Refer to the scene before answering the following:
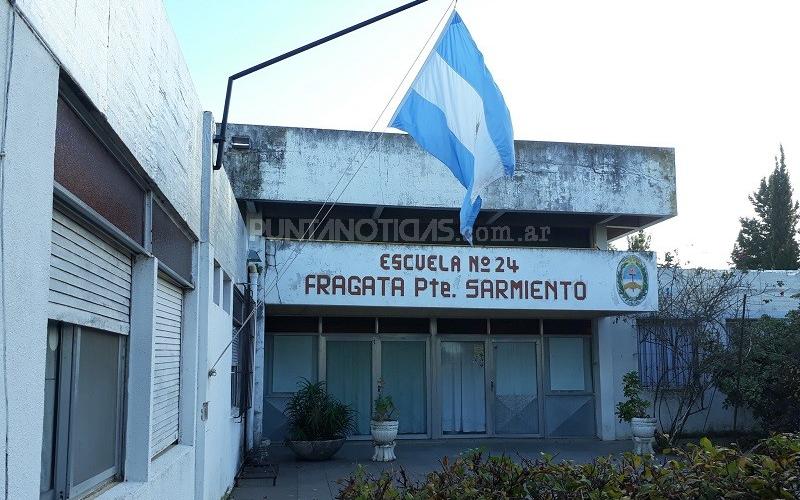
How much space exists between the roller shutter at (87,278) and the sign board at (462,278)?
29.8ft

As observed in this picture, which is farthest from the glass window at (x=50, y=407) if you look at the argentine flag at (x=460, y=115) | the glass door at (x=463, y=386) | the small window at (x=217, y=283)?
the glass door at (x=463, y=386)

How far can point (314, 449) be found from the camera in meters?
14.0

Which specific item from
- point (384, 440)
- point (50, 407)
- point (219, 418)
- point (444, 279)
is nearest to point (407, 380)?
point (384, 440)

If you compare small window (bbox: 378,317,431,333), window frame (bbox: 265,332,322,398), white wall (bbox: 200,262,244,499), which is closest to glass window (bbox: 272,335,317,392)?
window frame (bbox: 265,332,322,398)

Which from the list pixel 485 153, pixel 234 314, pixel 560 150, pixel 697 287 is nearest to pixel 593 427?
pixel 697 287

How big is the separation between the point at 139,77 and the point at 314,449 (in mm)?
10167

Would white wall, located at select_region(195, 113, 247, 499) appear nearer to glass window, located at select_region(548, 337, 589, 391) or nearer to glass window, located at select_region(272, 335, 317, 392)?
glass window, located at select_region(272, 335, 317, 392)

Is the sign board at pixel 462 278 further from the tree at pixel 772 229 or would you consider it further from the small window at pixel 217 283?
the tree at pixel 772 229

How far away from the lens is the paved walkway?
11.3 metres

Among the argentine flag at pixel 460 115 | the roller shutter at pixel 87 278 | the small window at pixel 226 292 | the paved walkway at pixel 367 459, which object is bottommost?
the paved walkway at pixel 367 459

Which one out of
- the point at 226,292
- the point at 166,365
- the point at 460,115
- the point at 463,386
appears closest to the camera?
the point at 166,365

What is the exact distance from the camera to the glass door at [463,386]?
17125 mm

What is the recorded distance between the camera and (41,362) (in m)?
3.12

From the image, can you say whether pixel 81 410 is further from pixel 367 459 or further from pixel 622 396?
pixel 622 396
